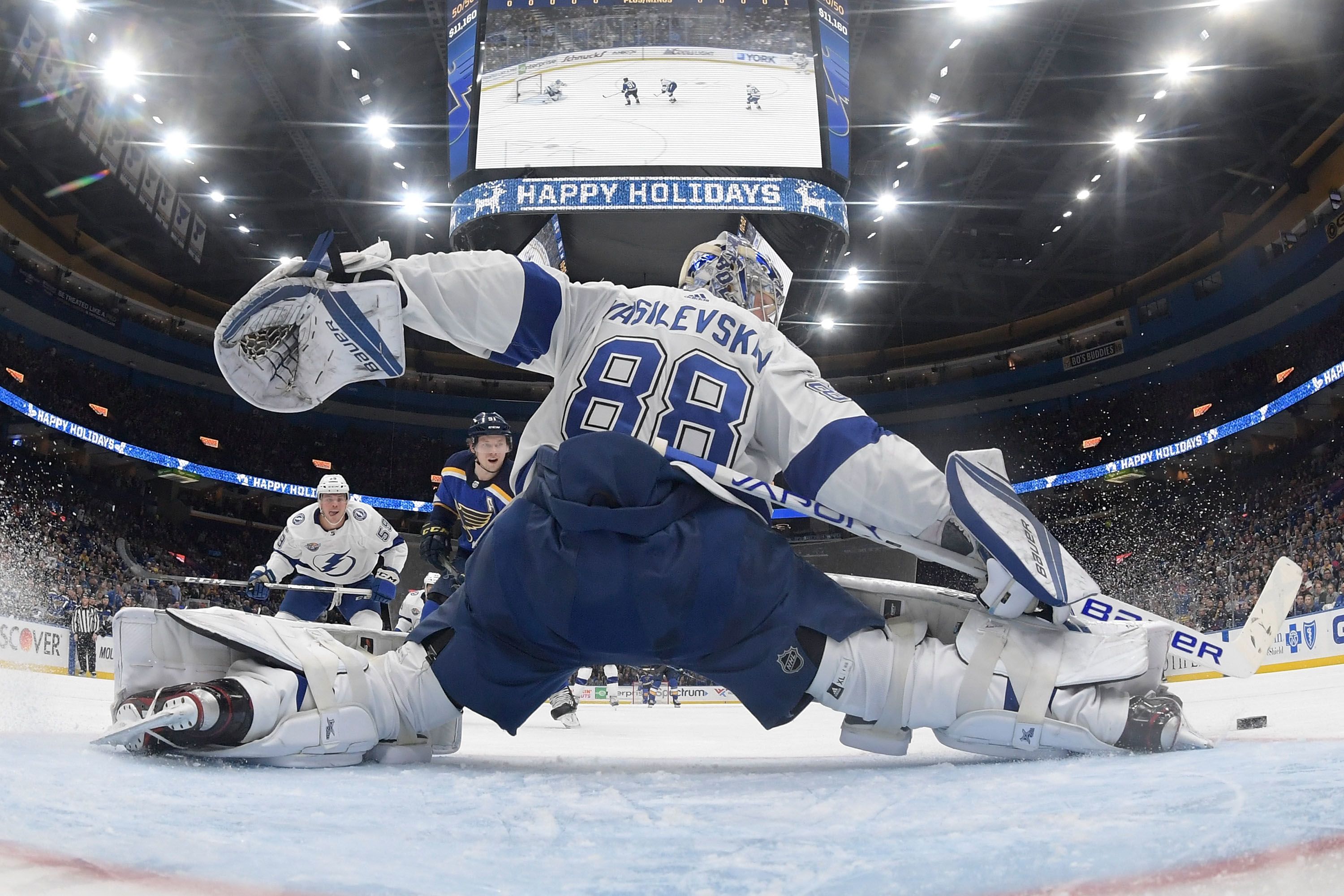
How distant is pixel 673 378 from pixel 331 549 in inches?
153

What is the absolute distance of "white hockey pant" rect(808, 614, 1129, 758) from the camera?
1.54m

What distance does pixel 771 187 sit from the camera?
7691mm

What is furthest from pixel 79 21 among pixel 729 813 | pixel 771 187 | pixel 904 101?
pixel 729 813

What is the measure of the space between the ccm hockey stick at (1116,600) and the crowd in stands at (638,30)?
7.17 meters

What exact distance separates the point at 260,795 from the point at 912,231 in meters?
15.7

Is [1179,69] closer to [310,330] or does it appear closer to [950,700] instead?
[950,700]

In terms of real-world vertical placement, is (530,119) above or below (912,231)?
below

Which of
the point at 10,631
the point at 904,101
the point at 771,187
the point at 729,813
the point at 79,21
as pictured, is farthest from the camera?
the point at 904,101

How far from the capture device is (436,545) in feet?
12.7

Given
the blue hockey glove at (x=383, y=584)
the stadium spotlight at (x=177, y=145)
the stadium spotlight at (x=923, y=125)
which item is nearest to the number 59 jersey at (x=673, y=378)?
the blue hockey glove at (x=383, y=584)

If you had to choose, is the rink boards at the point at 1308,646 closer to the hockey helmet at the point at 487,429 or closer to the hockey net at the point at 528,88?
the hockey helmet at the point at 487,429

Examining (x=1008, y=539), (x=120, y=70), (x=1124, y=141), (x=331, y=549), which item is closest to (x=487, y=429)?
(x=331, y=549)

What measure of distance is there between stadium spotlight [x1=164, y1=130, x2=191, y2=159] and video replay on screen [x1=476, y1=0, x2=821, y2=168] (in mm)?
7245

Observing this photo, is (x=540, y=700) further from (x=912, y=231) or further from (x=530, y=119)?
(x=912, y=231)
